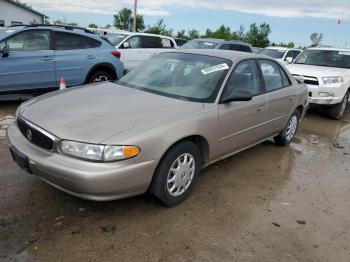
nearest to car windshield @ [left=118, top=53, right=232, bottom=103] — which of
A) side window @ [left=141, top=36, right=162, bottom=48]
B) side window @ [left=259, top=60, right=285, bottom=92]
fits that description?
side window @ [left=259, top=60, right=285, bottom=92]

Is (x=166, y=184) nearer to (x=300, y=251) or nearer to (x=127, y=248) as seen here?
(x=127, y=248)

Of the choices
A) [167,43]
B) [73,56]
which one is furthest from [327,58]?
[73,56]

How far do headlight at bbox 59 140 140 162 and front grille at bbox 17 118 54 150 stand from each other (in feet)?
0.61

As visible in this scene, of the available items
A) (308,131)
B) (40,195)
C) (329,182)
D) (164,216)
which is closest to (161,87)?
(164,216)

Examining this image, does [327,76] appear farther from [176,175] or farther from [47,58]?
[47,58]

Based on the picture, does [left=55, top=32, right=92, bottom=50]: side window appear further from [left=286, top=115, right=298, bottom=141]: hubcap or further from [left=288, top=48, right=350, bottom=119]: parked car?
[left=288, top=48, right=350, bottom=119]: parked car

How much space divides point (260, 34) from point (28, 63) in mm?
28886

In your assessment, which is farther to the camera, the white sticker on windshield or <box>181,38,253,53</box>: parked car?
<box>181,38,253,53</box>: parked car

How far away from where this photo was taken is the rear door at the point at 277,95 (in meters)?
4.88

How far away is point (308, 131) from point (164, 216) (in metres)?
4.92

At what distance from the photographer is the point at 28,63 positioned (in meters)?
7.04

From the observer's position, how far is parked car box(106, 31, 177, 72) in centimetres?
1131

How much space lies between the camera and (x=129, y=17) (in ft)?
120

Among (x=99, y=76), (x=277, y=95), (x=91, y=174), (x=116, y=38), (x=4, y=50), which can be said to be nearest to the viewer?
(x=91, y=174)
